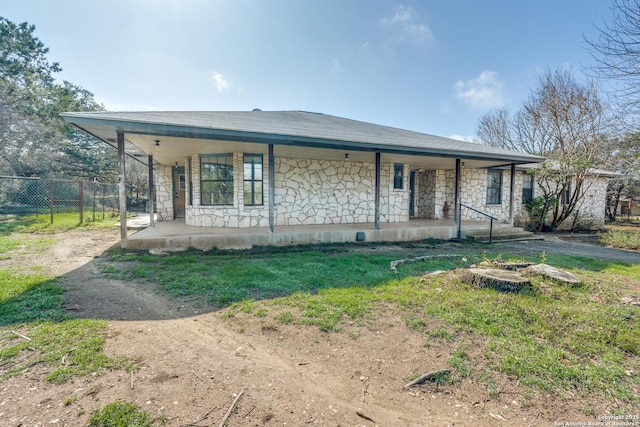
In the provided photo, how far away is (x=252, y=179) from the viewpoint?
357 inches

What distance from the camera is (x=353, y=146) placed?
7.52 m

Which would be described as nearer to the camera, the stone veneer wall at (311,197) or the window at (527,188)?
the stone veneer wall at (311,197)

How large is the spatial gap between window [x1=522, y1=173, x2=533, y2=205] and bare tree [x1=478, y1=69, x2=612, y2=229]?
0.35 m

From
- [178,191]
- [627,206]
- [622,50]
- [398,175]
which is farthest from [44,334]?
[627,206]

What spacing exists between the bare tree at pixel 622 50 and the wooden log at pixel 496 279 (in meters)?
6.96

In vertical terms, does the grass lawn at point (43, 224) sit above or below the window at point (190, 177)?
below

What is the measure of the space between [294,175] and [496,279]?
711 centimetres

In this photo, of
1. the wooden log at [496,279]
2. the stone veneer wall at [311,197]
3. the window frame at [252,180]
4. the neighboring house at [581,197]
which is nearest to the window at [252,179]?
the window frame at [252,180]

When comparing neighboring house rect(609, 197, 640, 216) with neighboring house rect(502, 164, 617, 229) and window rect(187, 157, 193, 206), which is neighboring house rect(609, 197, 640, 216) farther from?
window rect(187, 157, 193, 206)

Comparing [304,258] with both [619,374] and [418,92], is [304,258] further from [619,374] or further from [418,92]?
[418,92]

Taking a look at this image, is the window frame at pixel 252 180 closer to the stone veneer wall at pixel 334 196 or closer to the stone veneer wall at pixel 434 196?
the stone veneer wall at pixel 334 196

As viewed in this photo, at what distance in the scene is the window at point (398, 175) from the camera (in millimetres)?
11070

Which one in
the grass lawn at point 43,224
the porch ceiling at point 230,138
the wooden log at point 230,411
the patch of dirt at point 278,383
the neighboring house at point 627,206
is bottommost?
the patch of dirt at point 278,383

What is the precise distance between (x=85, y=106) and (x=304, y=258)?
87.7ft
